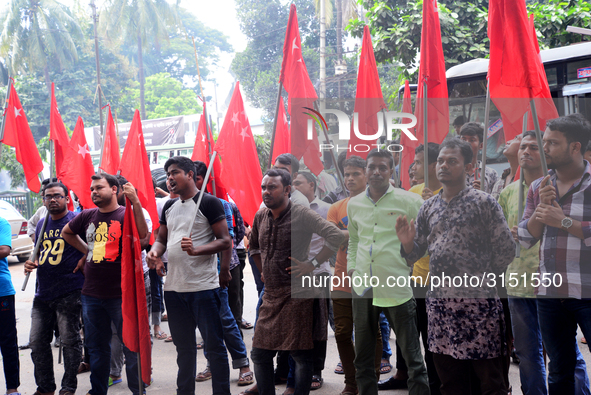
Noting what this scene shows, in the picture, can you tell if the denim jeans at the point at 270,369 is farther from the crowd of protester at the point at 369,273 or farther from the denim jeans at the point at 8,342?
the denim jeans at the point at 8,342

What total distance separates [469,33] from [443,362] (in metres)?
8.70

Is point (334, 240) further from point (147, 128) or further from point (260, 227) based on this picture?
point (147, 128)

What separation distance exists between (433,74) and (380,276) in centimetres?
176

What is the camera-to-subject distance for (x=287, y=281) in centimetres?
382

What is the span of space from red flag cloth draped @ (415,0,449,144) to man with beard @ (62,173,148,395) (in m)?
2.49

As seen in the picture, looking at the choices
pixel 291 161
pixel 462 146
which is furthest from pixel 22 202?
pixel 462 146

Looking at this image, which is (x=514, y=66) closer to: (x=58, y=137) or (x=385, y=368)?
(x=385, y=368)

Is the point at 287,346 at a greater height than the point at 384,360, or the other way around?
the point at 287,346

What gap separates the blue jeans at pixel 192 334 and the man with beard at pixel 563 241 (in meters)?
2.23

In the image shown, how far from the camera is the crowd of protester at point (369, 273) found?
10.3 feet

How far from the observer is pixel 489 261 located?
3.18 m

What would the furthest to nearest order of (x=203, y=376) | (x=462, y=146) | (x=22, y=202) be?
1. (x=22, y=202)
2. (x=203, y=376)
3. (x=462, y=146)

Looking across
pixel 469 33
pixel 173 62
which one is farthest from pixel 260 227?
pixel 173 62

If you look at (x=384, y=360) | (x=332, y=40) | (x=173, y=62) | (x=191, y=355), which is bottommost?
(x=384, y=360)
